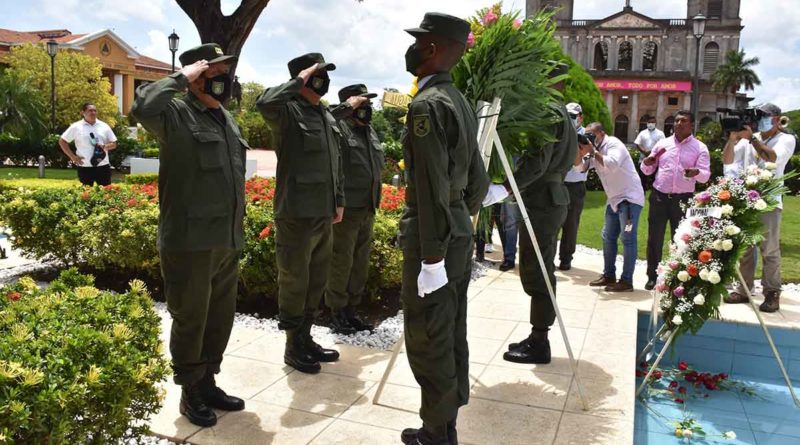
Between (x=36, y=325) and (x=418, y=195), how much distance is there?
1.71 meters

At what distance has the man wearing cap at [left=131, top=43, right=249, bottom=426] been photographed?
356cm

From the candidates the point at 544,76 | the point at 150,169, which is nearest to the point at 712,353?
the point at 544,76

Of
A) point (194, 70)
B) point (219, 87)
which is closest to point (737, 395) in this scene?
point (219, 87)

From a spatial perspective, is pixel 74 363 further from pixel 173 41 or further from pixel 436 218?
pixel 173 41

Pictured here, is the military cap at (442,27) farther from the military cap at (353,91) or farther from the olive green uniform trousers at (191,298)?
the military cap at (353,91)

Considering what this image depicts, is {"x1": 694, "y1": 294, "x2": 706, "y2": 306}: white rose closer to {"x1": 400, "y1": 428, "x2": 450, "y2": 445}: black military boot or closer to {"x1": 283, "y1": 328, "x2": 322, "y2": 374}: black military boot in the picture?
{"x1": 400, "y1": 428, "x2": 450, "y2": 445}: black military boot

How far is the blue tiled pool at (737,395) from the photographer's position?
15.0ft

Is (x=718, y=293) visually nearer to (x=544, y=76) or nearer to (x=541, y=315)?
(x=541, y=315)

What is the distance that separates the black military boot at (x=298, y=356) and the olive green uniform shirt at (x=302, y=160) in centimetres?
86

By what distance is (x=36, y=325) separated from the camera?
2.73 meters

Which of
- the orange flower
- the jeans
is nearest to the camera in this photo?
the jeans

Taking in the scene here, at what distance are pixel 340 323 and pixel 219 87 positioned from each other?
8.50 ft

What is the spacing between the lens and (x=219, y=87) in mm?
3725

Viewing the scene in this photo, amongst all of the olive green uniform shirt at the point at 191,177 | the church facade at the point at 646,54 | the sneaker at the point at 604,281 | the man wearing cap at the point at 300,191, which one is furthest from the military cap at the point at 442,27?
the church facade at the point at 646,54
